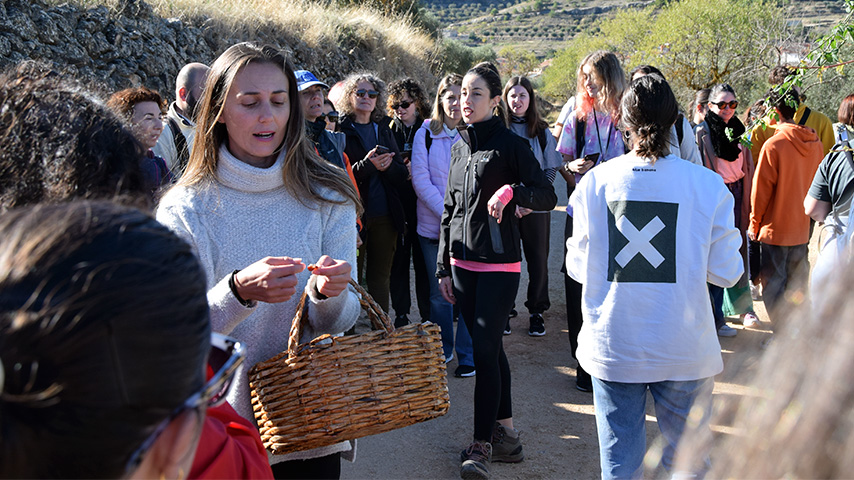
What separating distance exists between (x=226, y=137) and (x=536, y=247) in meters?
3.72

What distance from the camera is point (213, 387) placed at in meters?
0.89

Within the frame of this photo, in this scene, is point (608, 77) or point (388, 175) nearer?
point (608, 77)

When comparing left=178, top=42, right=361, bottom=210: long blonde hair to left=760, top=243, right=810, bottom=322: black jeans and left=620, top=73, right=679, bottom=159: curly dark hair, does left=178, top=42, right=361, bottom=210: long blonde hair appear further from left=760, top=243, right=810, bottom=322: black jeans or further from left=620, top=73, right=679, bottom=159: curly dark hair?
left=760, top=243, right=810, bottom=322: black jeans

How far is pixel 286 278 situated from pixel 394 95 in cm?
469

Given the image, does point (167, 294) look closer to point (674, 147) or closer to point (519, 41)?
point (674, 147)

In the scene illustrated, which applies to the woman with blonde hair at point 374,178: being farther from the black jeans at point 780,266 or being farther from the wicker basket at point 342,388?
the wicker basket at point 342,388

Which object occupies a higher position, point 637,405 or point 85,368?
point 85,368

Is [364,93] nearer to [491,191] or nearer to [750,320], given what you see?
[491,191]

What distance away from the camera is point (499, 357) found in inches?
147

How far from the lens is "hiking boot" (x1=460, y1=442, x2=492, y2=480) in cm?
360

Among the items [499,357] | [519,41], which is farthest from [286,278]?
[519,41]

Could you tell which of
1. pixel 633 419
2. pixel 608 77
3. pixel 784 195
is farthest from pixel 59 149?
pixel 784 195

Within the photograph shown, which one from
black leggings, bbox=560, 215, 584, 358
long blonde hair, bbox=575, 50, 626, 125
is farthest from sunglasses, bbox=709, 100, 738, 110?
black leggings, bbox=560, 215, 584, 358

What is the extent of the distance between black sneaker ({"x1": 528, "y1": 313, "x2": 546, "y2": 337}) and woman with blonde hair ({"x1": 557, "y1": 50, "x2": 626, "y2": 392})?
0.93 meters
